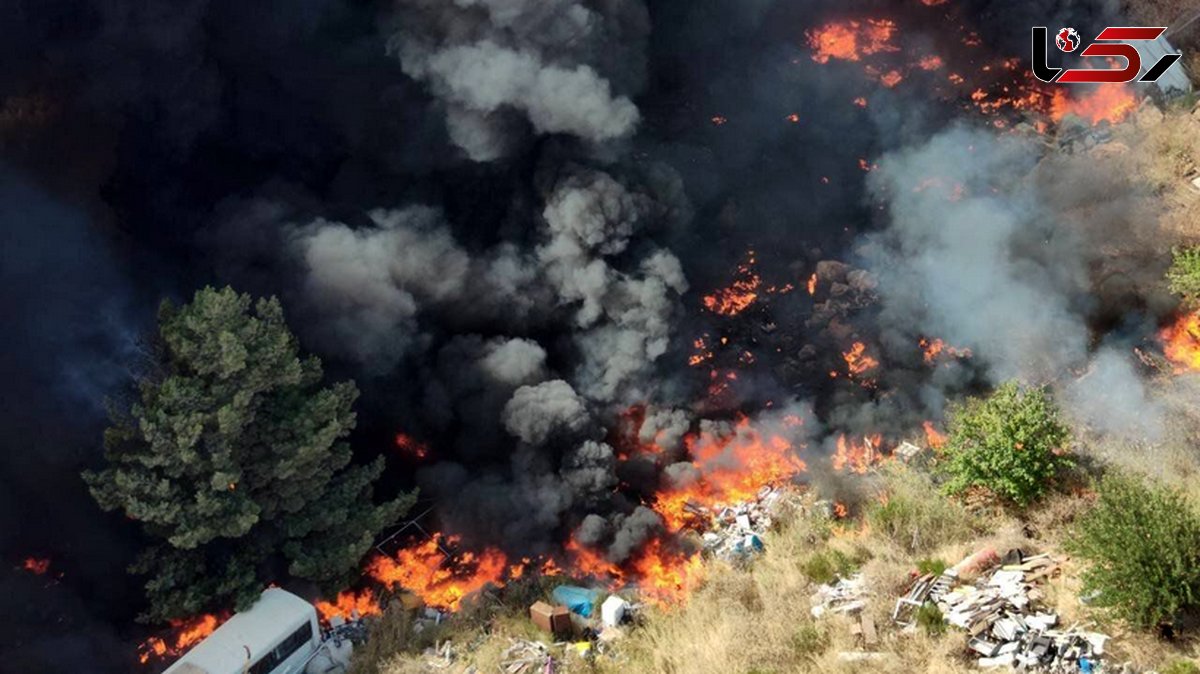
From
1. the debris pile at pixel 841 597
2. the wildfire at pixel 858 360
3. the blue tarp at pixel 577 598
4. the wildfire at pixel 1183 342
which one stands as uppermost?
the wildfire at pixel 858 360

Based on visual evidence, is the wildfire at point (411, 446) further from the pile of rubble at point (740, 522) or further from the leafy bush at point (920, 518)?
the leafy bush at point (920, 518)

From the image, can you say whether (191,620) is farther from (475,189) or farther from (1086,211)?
(1086,211)

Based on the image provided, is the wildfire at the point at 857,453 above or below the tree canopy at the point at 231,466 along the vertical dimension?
below

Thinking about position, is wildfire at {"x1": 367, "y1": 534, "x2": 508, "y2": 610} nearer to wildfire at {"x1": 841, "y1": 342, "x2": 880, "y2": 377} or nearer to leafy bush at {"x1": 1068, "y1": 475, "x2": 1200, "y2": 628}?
wildfire at {"x1": 841, "y1": 342, "x2": 880, "y2": 377}

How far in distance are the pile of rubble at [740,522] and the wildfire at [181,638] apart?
36.3 ft

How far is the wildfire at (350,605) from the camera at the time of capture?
2088 centimetres

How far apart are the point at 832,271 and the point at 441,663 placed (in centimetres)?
1458

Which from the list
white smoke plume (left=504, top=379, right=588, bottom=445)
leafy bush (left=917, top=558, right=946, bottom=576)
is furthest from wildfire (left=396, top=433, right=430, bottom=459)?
leafy bush (left=917, top=558, right=946, bottom=576)

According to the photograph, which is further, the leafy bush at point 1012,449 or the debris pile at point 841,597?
the leafy bush at point 1012,449

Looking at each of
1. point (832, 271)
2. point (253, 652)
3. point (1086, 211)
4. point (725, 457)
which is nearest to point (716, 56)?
point (832, 271)

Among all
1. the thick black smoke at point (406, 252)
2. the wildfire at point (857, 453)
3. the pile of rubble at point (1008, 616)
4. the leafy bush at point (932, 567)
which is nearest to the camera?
the pile of rubble at point (1008, 616)

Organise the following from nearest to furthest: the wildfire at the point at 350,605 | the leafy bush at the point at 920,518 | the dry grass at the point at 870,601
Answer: the dry grass at the point at 870,601 < the leafy bush at the point at 920,518 < the wildfire at the point at 350,605

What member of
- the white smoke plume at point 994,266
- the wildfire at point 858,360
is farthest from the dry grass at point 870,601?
the wildfire at point 858,360

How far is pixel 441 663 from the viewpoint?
1852 centimetres
